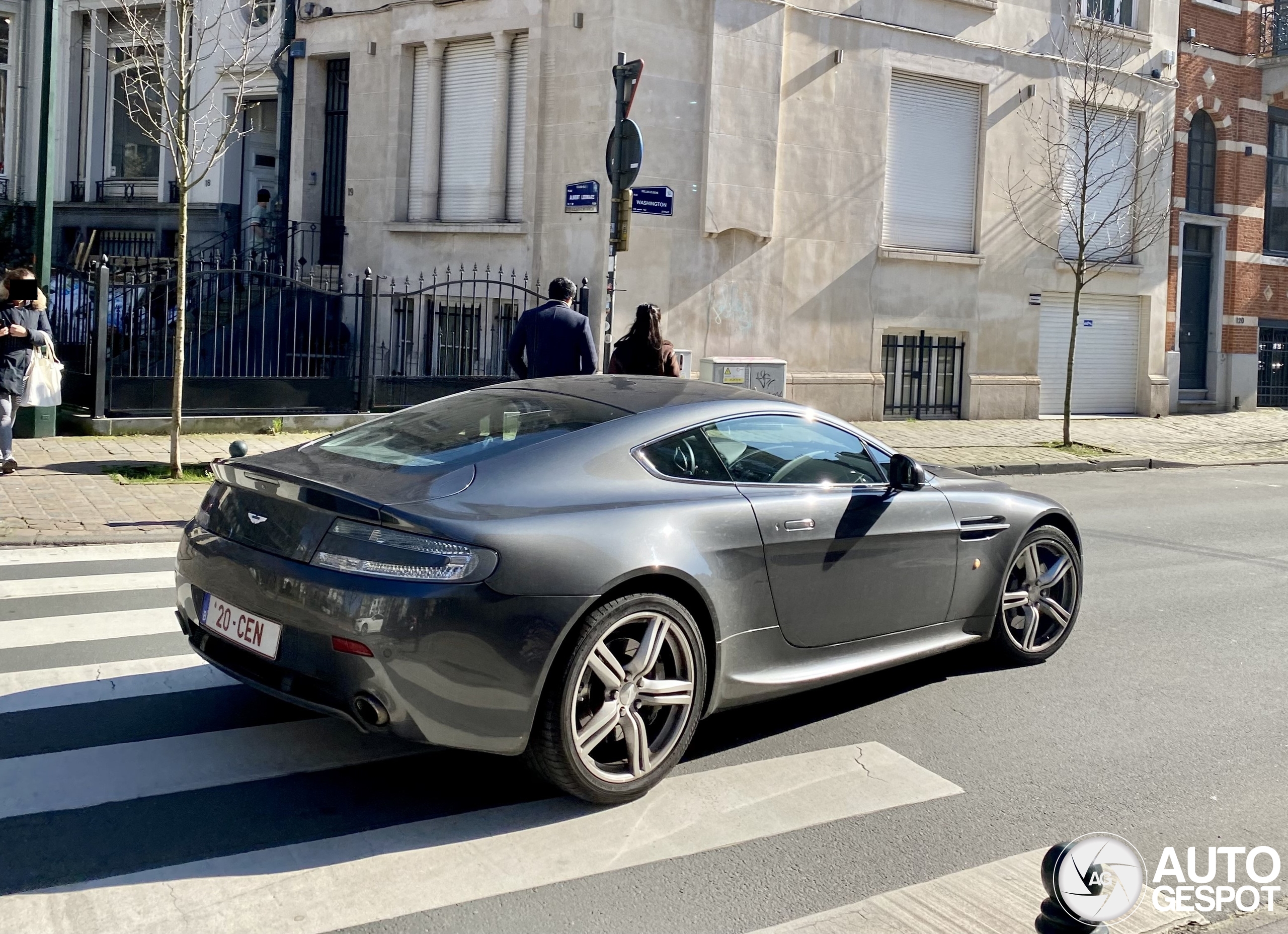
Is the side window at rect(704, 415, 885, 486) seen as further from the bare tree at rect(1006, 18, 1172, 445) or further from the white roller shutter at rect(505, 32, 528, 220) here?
the bare tree at rect(1006, 18, 1172, 445)

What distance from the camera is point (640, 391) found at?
18.0 ft

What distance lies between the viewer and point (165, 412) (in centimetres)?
1384

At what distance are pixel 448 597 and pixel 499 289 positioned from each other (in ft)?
44.3

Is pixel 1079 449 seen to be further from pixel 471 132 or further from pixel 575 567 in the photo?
pixel 575 567

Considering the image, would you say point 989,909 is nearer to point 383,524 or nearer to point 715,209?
point 383,524

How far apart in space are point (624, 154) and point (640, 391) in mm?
7383

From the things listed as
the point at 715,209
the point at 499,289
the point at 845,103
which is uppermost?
the point at 845,103

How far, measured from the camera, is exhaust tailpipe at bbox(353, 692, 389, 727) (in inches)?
166

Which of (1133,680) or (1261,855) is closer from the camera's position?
(1261,855)

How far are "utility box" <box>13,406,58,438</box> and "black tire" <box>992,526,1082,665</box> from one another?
33.1 feet

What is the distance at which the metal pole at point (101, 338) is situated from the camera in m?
13.0

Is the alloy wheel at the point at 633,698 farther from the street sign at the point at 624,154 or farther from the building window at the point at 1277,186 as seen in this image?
the building window at the point at 1277,186

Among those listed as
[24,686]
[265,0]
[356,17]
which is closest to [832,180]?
[356,17]

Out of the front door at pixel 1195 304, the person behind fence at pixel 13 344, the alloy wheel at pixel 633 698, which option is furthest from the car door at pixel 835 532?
the front door at pixel 1195 304
